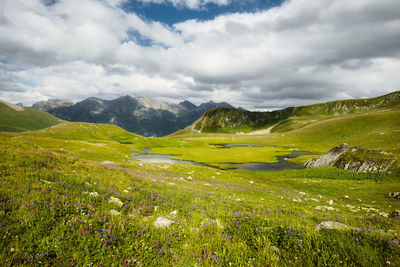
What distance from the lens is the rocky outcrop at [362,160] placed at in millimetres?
33219

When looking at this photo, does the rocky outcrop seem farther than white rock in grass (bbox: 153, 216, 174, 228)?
Yes

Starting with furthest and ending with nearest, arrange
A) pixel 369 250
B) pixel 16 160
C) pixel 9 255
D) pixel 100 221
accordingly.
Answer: pixel 16 160
pixel 100 221
pixel 369 250
pixel 9 255

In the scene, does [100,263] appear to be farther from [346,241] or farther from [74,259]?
[346,241]

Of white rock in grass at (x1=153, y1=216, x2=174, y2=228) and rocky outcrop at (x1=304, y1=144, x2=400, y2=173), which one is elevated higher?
white rock in grass at (x1=153, y1=216, x2=174, y2=228)

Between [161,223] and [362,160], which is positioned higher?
[161,223]

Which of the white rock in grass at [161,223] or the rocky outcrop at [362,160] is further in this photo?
the rocky outcrop at [362,160]

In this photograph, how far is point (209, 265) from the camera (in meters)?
4.09

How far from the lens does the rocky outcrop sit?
1308 inches

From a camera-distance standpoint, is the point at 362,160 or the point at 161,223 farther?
the point at 362,160

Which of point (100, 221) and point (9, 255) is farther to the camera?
point (100, 221)

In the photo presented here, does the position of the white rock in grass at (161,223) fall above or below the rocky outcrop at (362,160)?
above

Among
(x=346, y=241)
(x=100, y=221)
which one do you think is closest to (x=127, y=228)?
(x=100, y=221)

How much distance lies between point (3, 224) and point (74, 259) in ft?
7.26

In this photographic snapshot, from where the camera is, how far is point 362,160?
37.5 meters
